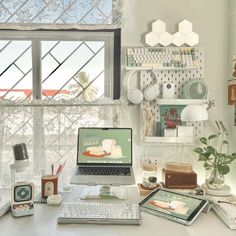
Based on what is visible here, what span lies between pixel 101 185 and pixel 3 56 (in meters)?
1.09

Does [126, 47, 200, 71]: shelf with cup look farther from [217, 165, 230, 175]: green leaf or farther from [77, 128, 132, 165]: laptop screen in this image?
[217, 165, 230, 175]: green leaf

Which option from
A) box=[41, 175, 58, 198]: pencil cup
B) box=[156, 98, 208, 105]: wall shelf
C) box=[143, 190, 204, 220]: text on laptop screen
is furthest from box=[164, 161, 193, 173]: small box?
box=[41, 175, 58, 198]: pencil cup

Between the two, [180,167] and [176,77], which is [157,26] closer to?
[176,77]

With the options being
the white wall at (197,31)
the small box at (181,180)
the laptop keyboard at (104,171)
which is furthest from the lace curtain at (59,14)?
the small box at (181,180)

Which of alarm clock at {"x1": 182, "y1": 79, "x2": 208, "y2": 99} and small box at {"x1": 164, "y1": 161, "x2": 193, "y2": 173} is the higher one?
alarm clock at {"x1": 182, "y1": 79, "x2": 208, "y2": 99}

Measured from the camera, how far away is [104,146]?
1783mm

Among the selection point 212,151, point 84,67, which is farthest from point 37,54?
point 212,151

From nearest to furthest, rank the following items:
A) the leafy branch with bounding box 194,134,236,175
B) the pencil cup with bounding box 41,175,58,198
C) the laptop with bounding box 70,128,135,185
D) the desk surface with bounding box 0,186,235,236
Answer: the desk surface with bounding box 0,186,235,236, the pencil cup with bounding box 41,175,58,198, the leafy branch with bounding box 194,134,236,175, the laptop with bounding box 70,128,135,185

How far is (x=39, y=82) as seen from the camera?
1.91 meters

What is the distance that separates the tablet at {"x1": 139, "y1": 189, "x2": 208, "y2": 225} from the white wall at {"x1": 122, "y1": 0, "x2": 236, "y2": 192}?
0.47 metres

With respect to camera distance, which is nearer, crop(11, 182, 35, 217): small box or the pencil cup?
crop(11, 182, 35, 217): small box

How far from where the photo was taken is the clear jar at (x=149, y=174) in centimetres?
166

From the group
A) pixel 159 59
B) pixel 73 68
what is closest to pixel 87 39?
pixel 73 68

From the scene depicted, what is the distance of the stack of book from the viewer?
1190mm
